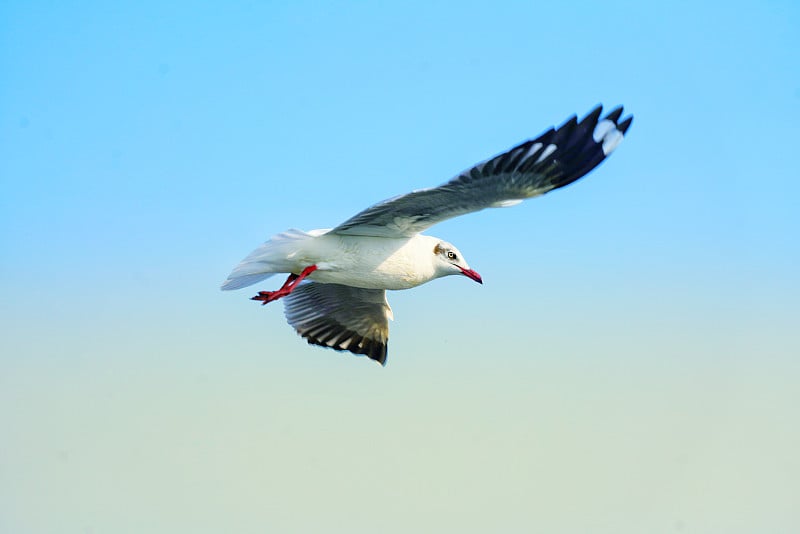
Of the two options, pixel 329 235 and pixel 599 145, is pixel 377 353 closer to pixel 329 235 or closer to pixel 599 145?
pixel 329 235

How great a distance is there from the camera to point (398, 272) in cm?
715

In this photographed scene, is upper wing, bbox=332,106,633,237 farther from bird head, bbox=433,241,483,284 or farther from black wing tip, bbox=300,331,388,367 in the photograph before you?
black wing tip, bbox=300,331,388,367

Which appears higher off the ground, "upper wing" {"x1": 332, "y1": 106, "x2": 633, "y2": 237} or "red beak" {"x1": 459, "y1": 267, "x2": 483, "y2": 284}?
"upper wing" {"x1": 332, "y1": 106, "x2": 633, "y2": 237}

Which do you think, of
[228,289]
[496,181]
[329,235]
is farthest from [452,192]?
[228,289]

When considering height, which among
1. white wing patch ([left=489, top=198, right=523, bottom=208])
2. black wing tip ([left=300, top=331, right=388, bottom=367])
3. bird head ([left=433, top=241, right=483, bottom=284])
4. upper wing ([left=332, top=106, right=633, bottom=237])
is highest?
upper wing ([left=332, top=106, right=633, bottom=237])

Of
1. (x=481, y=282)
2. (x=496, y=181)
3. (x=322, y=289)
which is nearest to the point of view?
(x=496, y=181)

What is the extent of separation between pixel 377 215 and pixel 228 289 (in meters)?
1.23

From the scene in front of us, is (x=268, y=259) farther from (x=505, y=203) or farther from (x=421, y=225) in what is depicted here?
Result: (x=505, y=203)

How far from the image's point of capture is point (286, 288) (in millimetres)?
7094

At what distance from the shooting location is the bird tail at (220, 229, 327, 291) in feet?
22.7

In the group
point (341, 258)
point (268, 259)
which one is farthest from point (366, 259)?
point (268, 259)

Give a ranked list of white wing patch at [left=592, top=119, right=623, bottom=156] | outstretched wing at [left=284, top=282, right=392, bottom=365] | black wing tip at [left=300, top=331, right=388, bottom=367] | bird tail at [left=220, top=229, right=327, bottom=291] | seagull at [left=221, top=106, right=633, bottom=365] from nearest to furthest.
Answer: seagull at [left=221, top=106, right=633, bottom=365] < white wing patch at [left=592, top=119, right=623, bottom=156] < bird tail at [left=220, top=229, right=327, bottom=291] < outstretched wing at [left=284, top=282, right=392, bottom=365] < black wing tip at [left=300, top=331, right=388, bottom=367]

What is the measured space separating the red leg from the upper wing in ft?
1.80

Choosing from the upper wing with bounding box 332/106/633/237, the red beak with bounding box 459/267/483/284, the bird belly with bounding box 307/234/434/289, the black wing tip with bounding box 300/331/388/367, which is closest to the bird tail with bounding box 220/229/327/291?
the bird belly with bounding box 307/234/434/289
